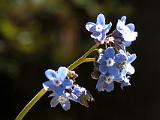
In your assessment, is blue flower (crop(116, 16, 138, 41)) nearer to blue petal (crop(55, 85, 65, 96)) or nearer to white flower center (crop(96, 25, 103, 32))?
white flower center (crop(96, 25, 103, 32))

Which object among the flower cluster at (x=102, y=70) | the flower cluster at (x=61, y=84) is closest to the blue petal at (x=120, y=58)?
the flower cluster at (x=102, y=70)

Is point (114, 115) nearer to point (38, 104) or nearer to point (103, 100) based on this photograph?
point (103, 100)

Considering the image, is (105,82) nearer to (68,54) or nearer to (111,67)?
(111,67)

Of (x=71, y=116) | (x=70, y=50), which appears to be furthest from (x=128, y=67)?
(x=71, y=116)

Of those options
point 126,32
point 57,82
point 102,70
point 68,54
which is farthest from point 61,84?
point 68,54

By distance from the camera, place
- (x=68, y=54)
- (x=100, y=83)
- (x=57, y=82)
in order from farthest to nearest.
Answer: (x=68, y=54) → (x=100, y=83) → (x=57, y=82)

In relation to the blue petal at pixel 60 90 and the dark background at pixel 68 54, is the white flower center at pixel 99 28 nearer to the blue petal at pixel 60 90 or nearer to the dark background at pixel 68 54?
the blue petal at pixel 60 90

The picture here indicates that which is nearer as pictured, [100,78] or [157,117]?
[100,78]
